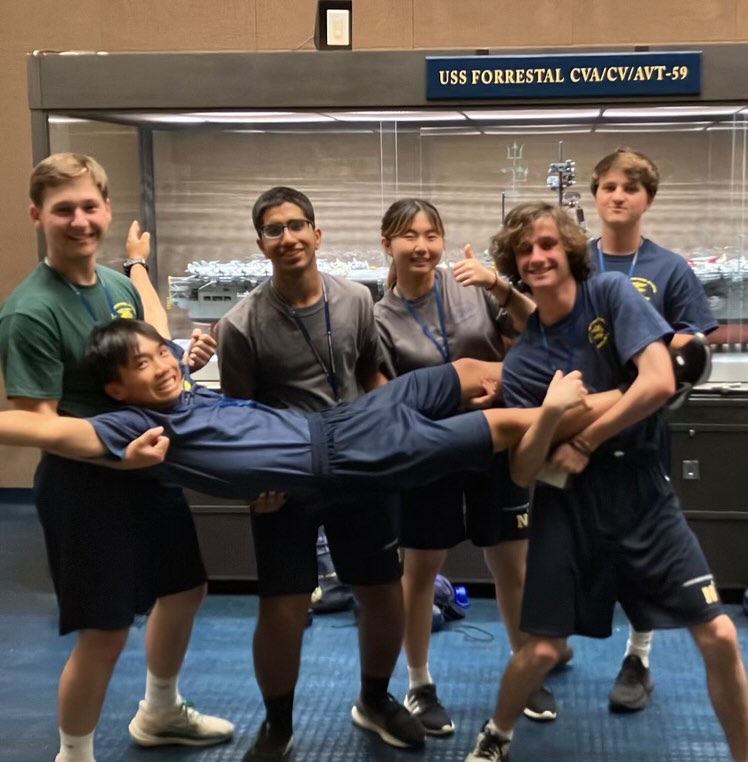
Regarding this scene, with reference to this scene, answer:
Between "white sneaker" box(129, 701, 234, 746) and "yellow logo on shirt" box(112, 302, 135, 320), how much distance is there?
1.15 meters

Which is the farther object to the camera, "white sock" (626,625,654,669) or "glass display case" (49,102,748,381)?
"glass display case" (49,102,748,381)

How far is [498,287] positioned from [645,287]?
0.46 metres

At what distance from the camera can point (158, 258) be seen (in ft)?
13.5

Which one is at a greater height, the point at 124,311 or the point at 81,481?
the point at 124,311

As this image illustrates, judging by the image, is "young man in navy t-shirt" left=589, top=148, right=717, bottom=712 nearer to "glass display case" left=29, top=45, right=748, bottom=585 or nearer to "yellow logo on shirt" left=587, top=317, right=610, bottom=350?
"yellow logo on shirt" left=587, top=317, right=610, bottom=350

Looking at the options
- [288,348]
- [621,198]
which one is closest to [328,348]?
[288,348]

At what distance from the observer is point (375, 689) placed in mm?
2879

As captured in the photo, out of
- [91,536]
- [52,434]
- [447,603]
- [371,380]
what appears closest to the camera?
[52,434]

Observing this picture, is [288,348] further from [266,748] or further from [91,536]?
[266,748]

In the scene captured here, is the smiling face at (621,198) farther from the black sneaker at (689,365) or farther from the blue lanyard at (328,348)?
the blue lanyard at (328,348)

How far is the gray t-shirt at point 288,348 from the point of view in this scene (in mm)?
2559

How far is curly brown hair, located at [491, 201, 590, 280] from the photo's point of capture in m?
2.38

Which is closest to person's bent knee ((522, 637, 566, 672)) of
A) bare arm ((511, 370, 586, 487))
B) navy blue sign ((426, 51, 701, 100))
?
bare arm ((511, 370, 586, 487))

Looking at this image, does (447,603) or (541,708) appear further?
(447,603)
